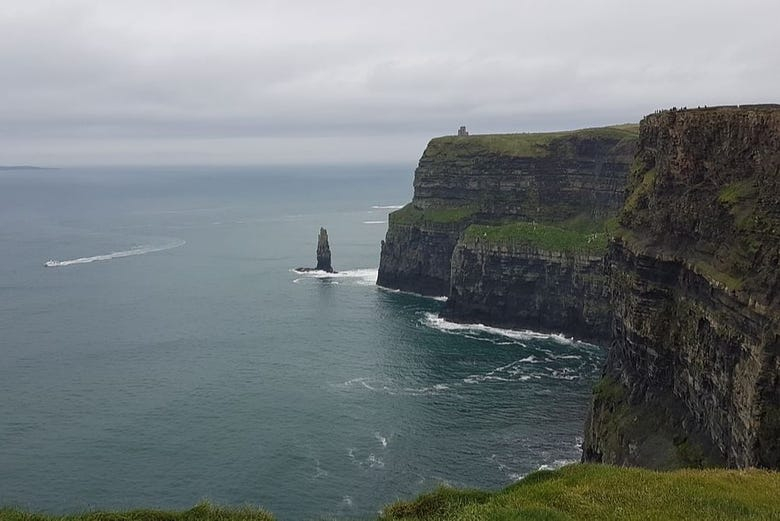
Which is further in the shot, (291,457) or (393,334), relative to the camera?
(393,334)

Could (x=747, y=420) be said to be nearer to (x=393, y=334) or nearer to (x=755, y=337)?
(x=755, y=337)

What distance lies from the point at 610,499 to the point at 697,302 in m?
27.6

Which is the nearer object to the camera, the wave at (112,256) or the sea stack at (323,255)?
the sea stack at (323,255)

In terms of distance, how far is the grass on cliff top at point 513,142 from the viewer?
434ft

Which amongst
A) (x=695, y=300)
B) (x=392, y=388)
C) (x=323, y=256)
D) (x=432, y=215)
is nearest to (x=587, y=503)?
(x=695, y=300)

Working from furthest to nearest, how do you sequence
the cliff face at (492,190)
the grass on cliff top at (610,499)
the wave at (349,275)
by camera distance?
1. the wave at (349,275)
2. the cliff face at (492,190)
3. the grass on cliff top at (610,499)

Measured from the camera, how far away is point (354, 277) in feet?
518

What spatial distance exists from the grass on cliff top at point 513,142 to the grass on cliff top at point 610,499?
104431mm

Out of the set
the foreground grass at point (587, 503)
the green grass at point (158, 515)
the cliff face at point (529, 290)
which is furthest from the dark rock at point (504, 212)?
the green grass at point (158, 515)

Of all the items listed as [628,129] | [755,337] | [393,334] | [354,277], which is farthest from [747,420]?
[354,277]

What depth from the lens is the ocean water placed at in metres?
59.9

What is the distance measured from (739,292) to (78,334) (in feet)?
299

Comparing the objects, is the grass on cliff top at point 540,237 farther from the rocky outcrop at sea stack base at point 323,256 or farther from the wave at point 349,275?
the rocky outcrop at sea stack base at point 323,256

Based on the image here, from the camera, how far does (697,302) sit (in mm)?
51625
